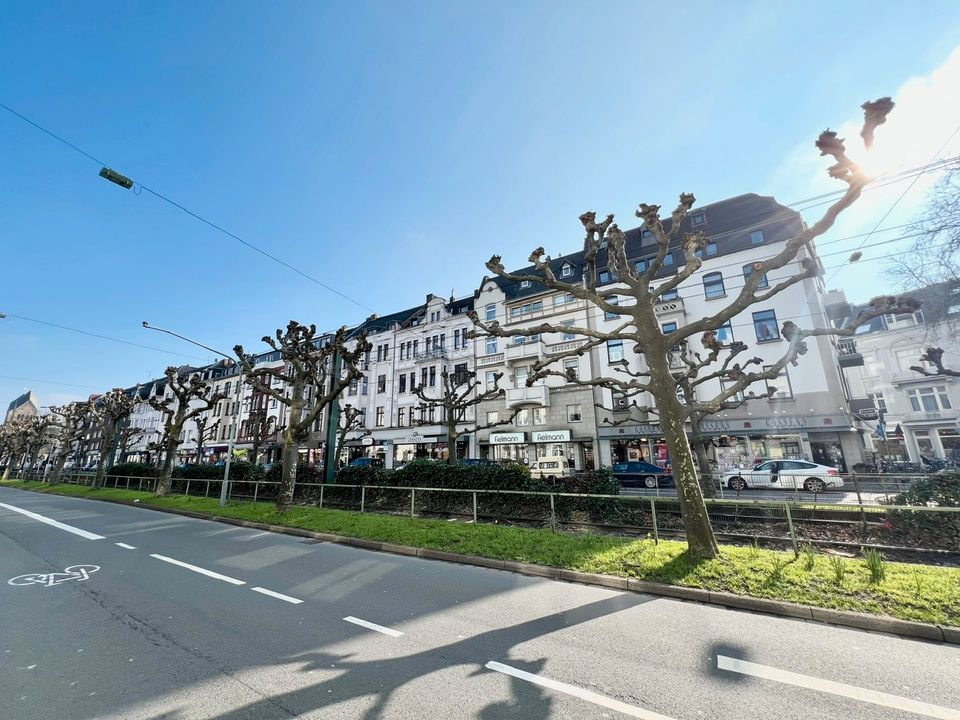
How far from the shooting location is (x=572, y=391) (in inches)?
1331

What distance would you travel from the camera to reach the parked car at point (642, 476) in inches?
865

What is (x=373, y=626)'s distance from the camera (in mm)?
5137

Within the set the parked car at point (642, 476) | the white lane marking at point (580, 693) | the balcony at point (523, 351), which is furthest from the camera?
the balcony at point (523, 351)

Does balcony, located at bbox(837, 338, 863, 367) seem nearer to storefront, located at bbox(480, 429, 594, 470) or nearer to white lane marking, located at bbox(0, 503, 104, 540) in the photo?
storefront, located at bbox(480, 429, 594, 470)

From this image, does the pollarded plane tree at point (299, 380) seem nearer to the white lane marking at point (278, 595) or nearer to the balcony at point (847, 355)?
the white lane marking at point (278, 595)

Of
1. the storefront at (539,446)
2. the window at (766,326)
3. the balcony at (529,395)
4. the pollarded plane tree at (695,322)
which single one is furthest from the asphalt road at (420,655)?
the window at (766,326)

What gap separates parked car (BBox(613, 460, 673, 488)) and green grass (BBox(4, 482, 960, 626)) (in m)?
13.5

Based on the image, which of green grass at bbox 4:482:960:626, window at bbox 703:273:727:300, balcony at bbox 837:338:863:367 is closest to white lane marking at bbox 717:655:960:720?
green grass at bbox 4:482:960:626

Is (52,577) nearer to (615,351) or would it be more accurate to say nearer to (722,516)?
(722,516)

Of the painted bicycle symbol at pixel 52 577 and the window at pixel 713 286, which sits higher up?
the window at pixel 713 286

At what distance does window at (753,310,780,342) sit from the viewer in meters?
28.7

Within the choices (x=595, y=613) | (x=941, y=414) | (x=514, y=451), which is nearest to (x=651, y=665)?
(x=595, y=613)

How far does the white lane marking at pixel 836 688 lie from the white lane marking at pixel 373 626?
356cm

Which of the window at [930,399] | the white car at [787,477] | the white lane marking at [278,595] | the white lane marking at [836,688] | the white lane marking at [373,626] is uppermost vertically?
the window at [930,399]
